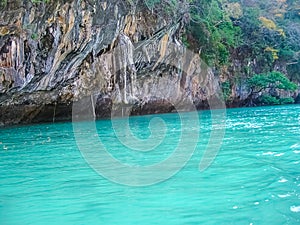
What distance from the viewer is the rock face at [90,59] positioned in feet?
48.1

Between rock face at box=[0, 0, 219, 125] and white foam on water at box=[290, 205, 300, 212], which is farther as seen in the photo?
rock face at box=[0, 0, 219, 125]

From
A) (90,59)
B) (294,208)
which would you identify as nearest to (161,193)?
(294,208)

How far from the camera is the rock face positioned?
1467cm

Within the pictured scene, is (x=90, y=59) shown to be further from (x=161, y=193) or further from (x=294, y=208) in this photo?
(x=294, y=208)

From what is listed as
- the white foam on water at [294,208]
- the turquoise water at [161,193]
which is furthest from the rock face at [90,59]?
the white foam on water at [294,208]

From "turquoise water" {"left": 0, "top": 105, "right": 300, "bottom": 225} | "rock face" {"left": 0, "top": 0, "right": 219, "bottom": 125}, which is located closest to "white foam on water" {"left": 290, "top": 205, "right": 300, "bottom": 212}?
"turquoise water" {"left": 0, "top": 105, "right": 300, "bottom": 225}

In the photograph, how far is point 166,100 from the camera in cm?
2528

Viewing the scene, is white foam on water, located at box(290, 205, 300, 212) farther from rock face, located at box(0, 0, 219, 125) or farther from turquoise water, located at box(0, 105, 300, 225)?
rock face, located at box(0, 0, 219, 125)

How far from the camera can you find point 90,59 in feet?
59.8

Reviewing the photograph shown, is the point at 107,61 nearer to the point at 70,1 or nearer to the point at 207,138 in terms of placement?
the point at 70,1

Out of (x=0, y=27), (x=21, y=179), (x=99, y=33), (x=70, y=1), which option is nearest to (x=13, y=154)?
(x=21, y=179)

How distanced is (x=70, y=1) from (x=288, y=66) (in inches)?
951

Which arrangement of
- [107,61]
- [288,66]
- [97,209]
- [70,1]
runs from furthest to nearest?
[288,66], [107,61], [70,1], [97,209]

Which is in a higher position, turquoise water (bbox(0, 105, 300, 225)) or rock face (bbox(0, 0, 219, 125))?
rock face (bbox(0, 0, 219, 125))
